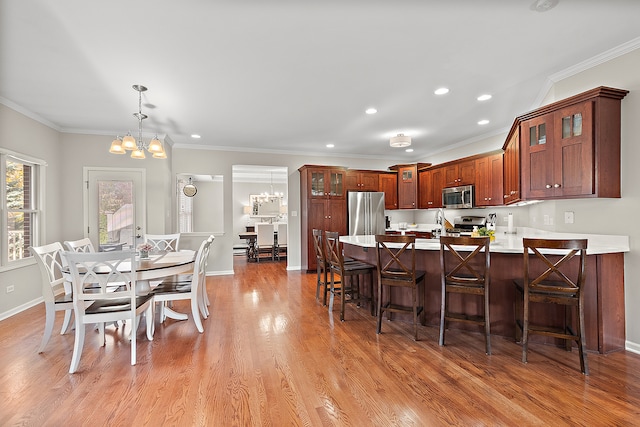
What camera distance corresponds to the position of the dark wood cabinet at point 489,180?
16.4 feet

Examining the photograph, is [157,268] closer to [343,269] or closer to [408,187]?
[343,269]

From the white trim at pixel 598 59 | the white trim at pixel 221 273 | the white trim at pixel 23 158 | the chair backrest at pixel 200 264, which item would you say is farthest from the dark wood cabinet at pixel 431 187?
the white trim at pixel 23 158

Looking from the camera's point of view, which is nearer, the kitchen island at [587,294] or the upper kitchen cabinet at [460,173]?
the kitchen island at [587,294]

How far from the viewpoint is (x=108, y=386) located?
7.14 feet

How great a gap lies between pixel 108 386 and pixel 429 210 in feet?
21.6

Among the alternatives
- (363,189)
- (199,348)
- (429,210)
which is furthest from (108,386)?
(429,210)

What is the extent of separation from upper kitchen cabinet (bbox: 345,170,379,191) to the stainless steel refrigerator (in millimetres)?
193

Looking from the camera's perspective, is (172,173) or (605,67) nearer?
(605,67)

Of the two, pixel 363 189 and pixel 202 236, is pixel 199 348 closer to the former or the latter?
pixel 202 236

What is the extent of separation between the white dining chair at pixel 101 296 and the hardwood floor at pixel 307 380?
31 cm

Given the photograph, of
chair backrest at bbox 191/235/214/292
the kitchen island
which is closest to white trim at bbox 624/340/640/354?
the kitchen island

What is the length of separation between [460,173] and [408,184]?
1444mm

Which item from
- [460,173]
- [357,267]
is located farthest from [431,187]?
[357,267]

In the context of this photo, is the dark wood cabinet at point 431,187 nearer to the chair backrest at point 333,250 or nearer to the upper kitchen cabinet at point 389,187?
the upper kitchen cabinet at point 389,187
